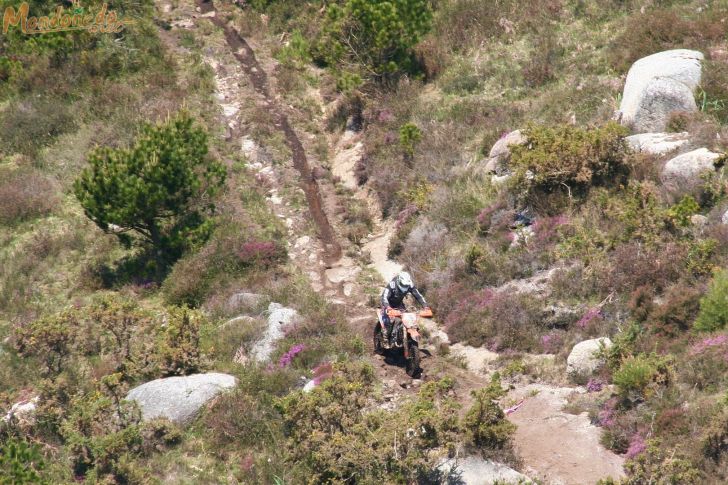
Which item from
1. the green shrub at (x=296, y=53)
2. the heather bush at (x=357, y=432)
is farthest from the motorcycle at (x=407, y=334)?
the green shrub at (x=296, y=53)

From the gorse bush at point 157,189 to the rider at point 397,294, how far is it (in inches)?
281

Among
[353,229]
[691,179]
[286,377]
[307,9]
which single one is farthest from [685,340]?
[307,9]

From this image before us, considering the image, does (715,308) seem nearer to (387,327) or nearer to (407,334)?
(407,334)

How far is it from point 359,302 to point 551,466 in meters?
8.16

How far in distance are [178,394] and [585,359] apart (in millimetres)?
7137

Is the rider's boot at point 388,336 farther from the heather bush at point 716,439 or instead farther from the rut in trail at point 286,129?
the heather bush at point 716,439

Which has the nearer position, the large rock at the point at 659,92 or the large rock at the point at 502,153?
the large rock at the point at 659,92

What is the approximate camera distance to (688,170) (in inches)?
706

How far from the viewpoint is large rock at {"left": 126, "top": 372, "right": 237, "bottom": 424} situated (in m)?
14.9

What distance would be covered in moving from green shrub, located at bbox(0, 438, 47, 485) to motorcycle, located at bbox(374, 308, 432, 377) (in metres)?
6.53

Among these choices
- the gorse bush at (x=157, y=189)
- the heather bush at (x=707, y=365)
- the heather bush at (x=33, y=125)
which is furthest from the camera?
the heather bush at (x=33, y=125)

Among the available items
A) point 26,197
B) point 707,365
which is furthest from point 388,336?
point 26,197

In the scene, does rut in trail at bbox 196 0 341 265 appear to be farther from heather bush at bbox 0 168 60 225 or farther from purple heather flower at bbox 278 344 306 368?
heather bush at bbox 0 168 60 225

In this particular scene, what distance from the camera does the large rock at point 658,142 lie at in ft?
62.9
